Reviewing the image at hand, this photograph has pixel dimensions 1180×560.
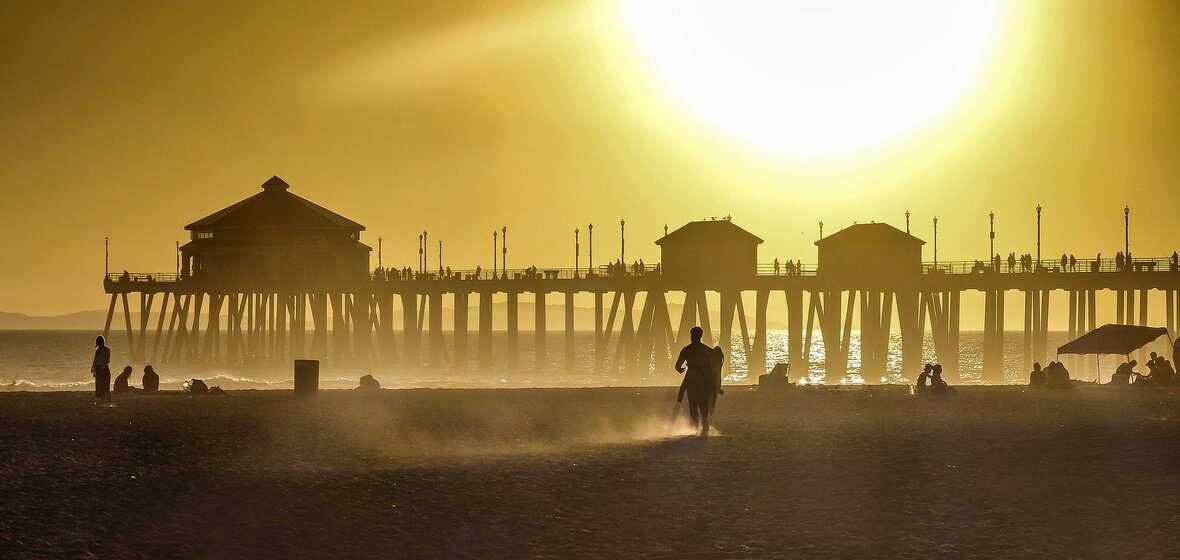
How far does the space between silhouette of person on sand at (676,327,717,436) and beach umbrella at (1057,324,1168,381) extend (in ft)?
59.8

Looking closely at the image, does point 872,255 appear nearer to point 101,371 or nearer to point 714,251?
point 714,251

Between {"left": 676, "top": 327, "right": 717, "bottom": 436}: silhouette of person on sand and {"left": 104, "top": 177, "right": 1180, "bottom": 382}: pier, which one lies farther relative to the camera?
{"left": 104, "top": 177, "right": 1180, "bottom": 382}: pier

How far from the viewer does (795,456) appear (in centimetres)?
1794

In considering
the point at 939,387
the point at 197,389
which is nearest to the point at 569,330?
the point at 197,389

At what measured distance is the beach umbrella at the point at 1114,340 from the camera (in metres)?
35.8

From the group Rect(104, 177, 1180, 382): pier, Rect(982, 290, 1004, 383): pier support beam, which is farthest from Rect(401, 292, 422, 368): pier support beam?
Rect(982, 290, 1004, 383): pier support beam

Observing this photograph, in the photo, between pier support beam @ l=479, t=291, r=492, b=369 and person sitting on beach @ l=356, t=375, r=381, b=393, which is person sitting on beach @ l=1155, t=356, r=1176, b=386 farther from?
pier support beam @ l=479, t=291, r=492, b=369

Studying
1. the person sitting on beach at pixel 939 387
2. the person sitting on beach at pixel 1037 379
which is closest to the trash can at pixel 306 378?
the person sitting on beach at pixel 939 387

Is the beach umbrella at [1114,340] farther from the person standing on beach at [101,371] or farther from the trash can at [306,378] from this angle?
the person standing on beach at [101,371]

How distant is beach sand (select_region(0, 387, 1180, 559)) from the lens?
38.0 ft

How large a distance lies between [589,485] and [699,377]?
5.81m

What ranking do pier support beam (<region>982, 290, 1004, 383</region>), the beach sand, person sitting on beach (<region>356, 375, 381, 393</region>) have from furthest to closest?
pier support beam (<region>982, 290, 1004, 383</region>), person sitting on beach (<region>356, 375, 381, 393</region>), the beach sand

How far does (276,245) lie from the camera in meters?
84.1

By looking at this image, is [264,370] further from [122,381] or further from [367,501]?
[367,501]
